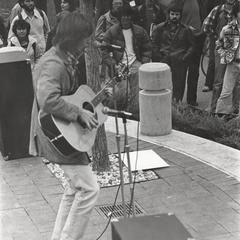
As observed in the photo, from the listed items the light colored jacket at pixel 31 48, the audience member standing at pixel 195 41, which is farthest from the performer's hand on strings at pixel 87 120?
the audience member standing at pixel 195 41

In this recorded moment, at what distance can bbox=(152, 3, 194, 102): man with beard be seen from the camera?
32.9ft

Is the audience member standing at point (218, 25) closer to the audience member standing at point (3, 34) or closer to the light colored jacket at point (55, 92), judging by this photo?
the audience member standing at point (3, 34)

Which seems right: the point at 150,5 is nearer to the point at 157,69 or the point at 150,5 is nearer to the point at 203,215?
the point at 157,69

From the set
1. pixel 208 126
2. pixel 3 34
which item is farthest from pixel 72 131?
pixel 3 34

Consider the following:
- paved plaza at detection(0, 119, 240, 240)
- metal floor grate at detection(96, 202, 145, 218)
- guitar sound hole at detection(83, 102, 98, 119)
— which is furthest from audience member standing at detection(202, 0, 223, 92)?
guitar sound hole at detection(83, 102, 98, 119)

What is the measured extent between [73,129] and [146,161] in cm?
246

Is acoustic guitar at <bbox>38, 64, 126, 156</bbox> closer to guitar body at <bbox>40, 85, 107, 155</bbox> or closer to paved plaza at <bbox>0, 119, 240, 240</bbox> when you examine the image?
guitar body at <bbox>40, 85, 107, 155</bbox>

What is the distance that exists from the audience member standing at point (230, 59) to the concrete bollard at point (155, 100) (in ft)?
3.83

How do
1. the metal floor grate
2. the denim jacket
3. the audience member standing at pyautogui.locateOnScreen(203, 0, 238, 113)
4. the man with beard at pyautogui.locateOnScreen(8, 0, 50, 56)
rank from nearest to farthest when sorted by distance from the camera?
the metal floor grate, the denim jacket, the audience member standing at pyautogui.locateOnScreen(203, 0, 238, 113), the man with beard at pyautogui.locateOnScreen(8, 0, 50, 56)

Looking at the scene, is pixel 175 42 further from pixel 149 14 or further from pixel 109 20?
pixel 149 14

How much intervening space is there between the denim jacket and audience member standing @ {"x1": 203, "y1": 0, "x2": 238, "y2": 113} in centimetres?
26

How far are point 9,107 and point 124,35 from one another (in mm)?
2581

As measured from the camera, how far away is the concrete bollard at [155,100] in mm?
8344

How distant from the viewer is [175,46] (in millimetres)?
10117
